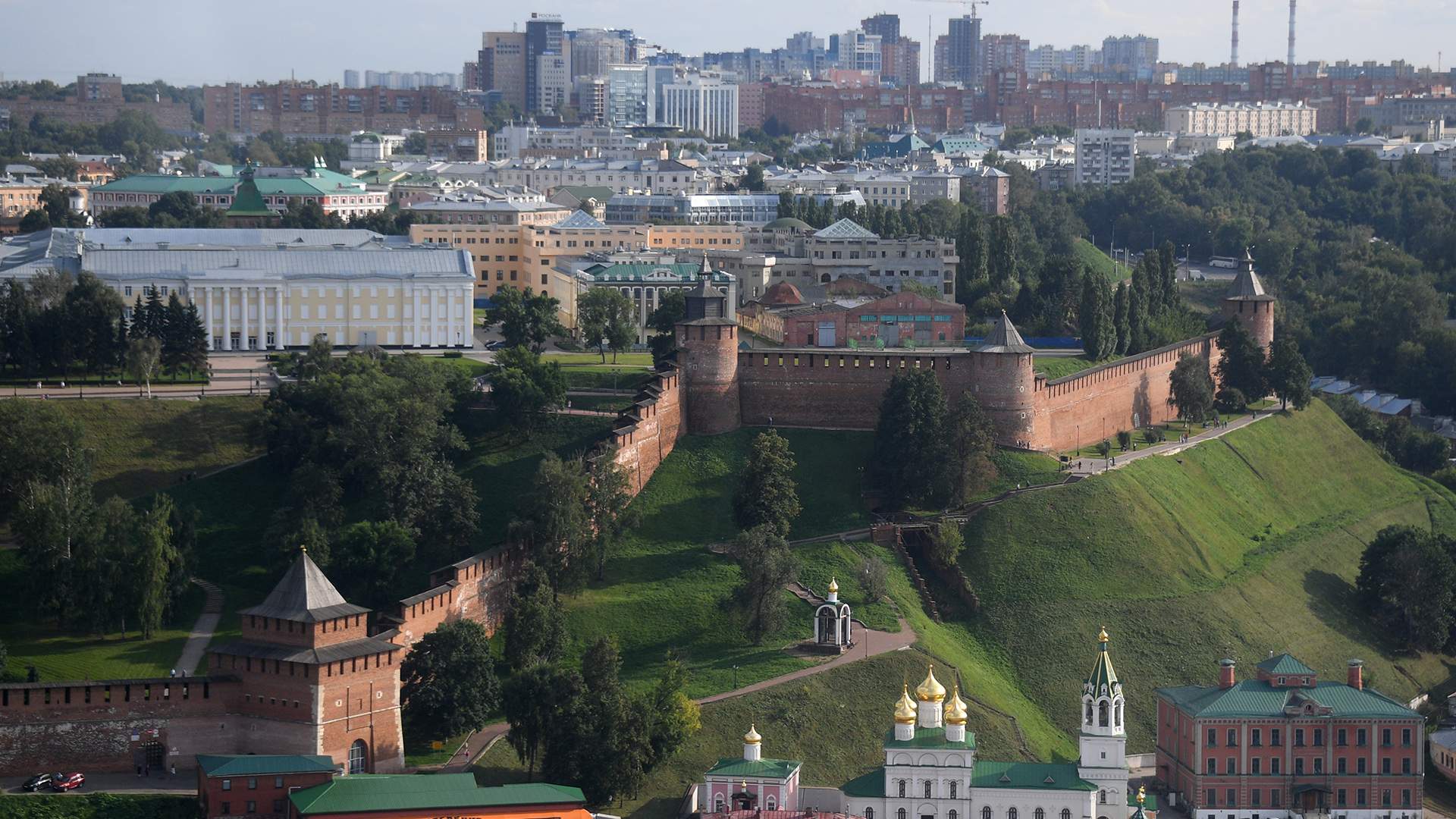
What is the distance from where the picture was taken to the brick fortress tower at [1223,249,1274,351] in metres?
85.1

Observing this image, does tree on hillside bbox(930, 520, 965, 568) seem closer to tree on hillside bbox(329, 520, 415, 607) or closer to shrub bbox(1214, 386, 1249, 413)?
tree on hillside bbox(329, 520, 415, 607)

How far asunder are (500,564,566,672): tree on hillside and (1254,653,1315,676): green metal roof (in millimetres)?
16463

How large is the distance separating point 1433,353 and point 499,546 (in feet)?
179

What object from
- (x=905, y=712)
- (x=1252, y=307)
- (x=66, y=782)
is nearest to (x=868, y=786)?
(x=905, y=712)

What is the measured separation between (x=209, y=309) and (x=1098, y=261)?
4750cm

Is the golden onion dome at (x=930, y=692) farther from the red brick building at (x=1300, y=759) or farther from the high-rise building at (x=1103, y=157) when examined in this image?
the high-rise building at (x=1103, y=157)

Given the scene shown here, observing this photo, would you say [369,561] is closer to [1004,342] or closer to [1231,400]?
[1004,342]

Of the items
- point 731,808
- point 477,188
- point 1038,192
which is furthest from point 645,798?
point 1038,192

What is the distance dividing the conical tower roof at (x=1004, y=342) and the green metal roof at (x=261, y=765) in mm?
26138

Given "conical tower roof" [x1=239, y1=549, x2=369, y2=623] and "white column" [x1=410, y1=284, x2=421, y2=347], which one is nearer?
"conical tower roof" [x1=239, y1=549, x2=369, y2=623]

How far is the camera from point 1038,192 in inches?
5753

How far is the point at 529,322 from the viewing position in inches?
3184

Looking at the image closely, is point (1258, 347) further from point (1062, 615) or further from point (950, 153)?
point (950, 153)

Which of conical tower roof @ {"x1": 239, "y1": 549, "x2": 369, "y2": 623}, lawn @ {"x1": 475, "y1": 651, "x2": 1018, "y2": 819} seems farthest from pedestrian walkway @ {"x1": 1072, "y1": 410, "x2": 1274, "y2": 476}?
conical tower roof @ {"x1": 239, "y1": 549, "x2": 369, "y2": 623}
